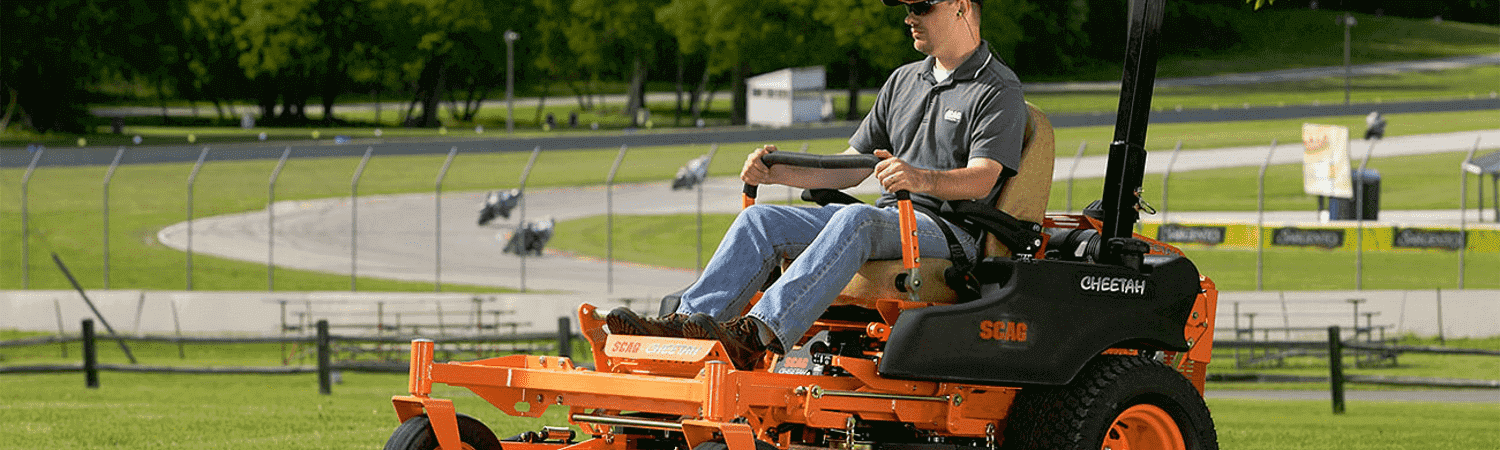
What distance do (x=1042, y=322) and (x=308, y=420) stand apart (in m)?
9.58

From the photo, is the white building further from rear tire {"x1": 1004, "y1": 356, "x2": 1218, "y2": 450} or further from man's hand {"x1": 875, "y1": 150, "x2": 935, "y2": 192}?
man's hand {"x1": 875, "y1": 150, "x2": 935, "y2": 192}

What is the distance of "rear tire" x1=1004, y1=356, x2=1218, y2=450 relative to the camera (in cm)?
661

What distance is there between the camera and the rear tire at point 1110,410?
21.7 ft

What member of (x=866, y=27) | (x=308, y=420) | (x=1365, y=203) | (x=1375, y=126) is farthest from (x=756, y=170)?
(x=866, y=27)

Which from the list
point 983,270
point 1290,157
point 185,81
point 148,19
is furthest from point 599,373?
point 185,81

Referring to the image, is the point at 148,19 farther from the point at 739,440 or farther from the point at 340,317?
the point at 739,440

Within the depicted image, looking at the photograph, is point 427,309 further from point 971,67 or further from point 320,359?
point 971,67

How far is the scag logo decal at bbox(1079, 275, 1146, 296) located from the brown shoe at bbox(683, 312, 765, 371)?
1.20 metres

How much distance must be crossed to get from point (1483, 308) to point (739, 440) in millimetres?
22852

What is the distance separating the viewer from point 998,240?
6664 mm

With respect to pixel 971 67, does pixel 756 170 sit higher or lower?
lower

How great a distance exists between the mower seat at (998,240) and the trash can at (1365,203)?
30480mm

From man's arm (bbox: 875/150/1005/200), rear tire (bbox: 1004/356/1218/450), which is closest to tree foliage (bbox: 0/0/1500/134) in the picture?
rear tire (bbox: 1004/356/1218/450)

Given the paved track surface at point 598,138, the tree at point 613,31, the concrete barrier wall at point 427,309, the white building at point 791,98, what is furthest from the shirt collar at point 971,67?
the tree at point 613,31
